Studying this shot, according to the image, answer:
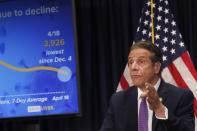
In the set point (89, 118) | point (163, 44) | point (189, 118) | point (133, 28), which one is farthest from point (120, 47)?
point (189, 118)

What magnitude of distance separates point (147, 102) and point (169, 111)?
0.99 ft

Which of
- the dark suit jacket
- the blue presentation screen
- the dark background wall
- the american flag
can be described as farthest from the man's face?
the dark background wall

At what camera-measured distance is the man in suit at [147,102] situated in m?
→ 2.28

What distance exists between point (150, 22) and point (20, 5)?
1605mm

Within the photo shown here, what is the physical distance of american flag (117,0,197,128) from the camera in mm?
4137

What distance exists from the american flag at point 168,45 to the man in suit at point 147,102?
1552mm

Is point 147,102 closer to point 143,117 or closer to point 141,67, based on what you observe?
point 143,117

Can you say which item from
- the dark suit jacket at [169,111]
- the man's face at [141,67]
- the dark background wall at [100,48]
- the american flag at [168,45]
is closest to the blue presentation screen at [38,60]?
the dark background wall at [100,48]

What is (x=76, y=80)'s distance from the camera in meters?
4.35

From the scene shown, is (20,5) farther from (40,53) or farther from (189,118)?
(189,118)

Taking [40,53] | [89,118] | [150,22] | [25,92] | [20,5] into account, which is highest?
[20,5]

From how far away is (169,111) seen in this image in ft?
7.30

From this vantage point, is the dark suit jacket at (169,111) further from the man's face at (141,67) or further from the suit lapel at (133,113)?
the man's face at (141,67)

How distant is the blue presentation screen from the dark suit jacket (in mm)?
1633
